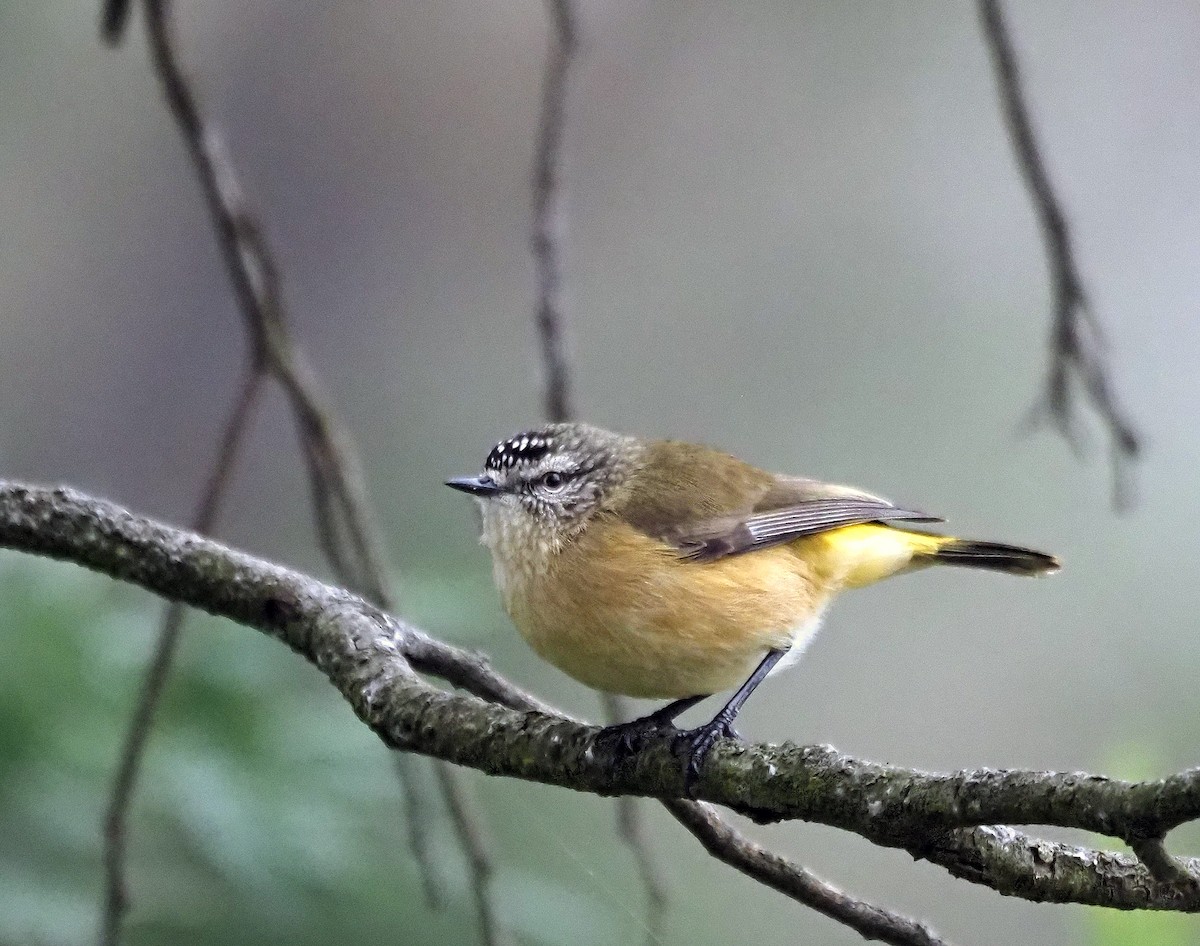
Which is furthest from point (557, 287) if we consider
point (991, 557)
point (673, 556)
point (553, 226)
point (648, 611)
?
point (991, 557)

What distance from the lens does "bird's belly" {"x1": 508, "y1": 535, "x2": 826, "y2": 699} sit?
2.19 m

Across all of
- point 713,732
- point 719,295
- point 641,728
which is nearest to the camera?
point 713,732

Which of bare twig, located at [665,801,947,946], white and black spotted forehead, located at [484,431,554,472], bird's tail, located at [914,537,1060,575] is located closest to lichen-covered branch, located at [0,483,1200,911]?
bare twig, located at [665,801,947,946]

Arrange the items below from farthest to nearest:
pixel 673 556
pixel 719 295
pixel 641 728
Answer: pixel 719 295, pixel 673 556, pixel 641 728

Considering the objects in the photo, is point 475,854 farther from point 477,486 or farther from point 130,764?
point 477,486

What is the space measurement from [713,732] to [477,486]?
964 millimetres

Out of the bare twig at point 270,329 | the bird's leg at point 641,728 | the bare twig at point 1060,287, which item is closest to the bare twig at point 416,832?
the bare twig at point 270,329

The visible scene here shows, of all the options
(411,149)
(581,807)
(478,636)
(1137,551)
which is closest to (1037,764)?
(1137,551)

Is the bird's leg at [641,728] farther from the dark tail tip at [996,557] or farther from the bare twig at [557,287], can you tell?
the dark tail tip at [996,557]

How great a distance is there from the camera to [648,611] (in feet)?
7.30

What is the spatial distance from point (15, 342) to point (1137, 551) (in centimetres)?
420

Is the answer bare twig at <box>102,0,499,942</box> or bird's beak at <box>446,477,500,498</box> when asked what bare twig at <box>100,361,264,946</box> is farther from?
bird's beak at <box>446,477,500,498</box>

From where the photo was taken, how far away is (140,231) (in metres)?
5.00

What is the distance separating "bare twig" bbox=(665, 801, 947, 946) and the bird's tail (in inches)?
40.1
